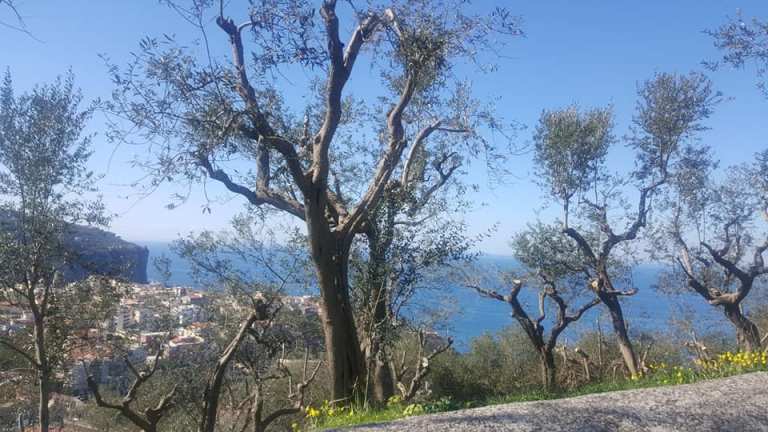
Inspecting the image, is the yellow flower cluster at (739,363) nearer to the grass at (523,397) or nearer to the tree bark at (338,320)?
the grass at (523,397)

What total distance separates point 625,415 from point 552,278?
33.4 ft

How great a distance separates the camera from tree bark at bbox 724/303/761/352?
48.7 feet

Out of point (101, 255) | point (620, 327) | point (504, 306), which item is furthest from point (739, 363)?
point (101, 255)

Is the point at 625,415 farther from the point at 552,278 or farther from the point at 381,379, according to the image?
the point at 552,278

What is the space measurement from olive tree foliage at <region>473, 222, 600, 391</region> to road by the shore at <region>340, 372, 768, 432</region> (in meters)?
7.86

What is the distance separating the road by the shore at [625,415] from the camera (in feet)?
17.9

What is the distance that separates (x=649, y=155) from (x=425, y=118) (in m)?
7.60

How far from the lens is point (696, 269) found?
17.9 metres

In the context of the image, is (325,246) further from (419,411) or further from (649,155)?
(649,155)

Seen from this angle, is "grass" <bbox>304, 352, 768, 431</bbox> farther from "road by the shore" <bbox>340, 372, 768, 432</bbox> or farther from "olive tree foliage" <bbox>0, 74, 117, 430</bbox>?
"olive tree foliage" <bbox>0, 74, 117, 430</bbox>

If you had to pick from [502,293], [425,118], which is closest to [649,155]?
[502,293]

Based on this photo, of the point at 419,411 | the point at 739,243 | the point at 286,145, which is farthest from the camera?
the point at 739,243

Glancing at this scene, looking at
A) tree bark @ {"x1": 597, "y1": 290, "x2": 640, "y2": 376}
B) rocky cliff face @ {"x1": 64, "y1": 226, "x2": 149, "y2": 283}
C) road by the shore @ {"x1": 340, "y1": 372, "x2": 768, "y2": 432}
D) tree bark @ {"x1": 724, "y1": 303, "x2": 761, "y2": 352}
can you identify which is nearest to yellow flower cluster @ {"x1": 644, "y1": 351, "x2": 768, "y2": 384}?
road by the shore @ {"x1": 340, "y1": 372, "x2": 768, "y2": 432}

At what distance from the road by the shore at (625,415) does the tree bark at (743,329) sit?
367 inches
